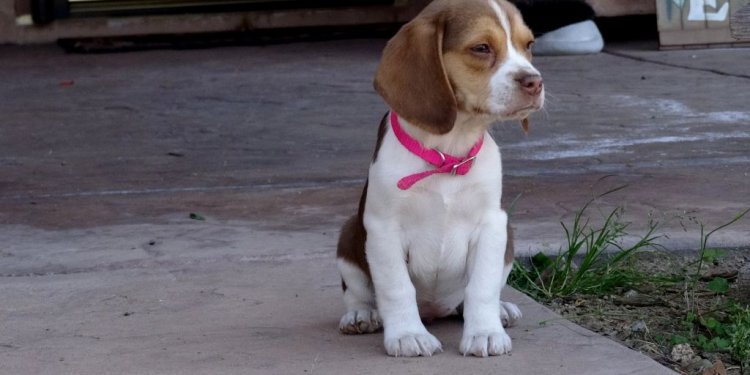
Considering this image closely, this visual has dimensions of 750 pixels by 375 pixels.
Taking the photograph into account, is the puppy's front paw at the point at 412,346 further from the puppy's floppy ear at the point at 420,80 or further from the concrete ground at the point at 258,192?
the puppy's floppy ear at the point at 420,80

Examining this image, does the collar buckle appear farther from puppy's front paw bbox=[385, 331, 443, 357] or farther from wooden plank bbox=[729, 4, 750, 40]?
wooden plank bbox=[729, 4, 750, 40]

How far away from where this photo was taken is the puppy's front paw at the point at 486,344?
332 cm

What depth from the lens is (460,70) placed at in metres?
3.35

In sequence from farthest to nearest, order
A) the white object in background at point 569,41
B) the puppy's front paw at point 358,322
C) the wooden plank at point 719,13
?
the white object in background at point 569,41 → the wooden plank at point 719,13 → the puppy's front paw at point 358,322

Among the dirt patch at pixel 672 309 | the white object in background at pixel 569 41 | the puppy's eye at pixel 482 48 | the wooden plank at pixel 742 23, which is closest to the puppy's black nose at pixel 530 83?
the puppy's eye at pixel 482 48

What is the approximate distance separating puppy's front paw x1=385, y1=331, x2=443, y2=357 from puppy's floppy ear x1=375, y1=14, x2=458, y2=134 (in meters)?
0.56

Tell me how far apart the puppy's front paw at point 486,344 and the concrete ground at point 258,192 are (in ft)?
0.16

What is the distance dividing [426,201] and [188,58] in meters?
8.45

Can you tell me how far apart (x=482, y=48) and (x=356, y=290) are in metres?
0.84

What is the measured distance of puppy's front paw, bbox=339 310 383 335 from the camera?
3662mm

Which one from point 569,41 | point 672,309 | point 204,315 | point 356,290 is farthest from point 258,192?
point 569,41

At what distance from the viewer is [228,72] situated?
10.5 m

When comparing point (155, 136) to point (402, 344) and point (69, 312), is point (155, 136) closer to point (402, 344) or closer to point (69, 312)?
point (69, 312)

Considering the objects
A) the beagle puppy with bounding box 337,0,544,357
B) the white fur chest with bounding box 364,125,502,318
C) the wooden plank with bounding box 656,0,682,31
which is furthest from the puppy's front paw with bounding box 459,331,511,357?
the wooden plank with bounding box 656,0,682,31
